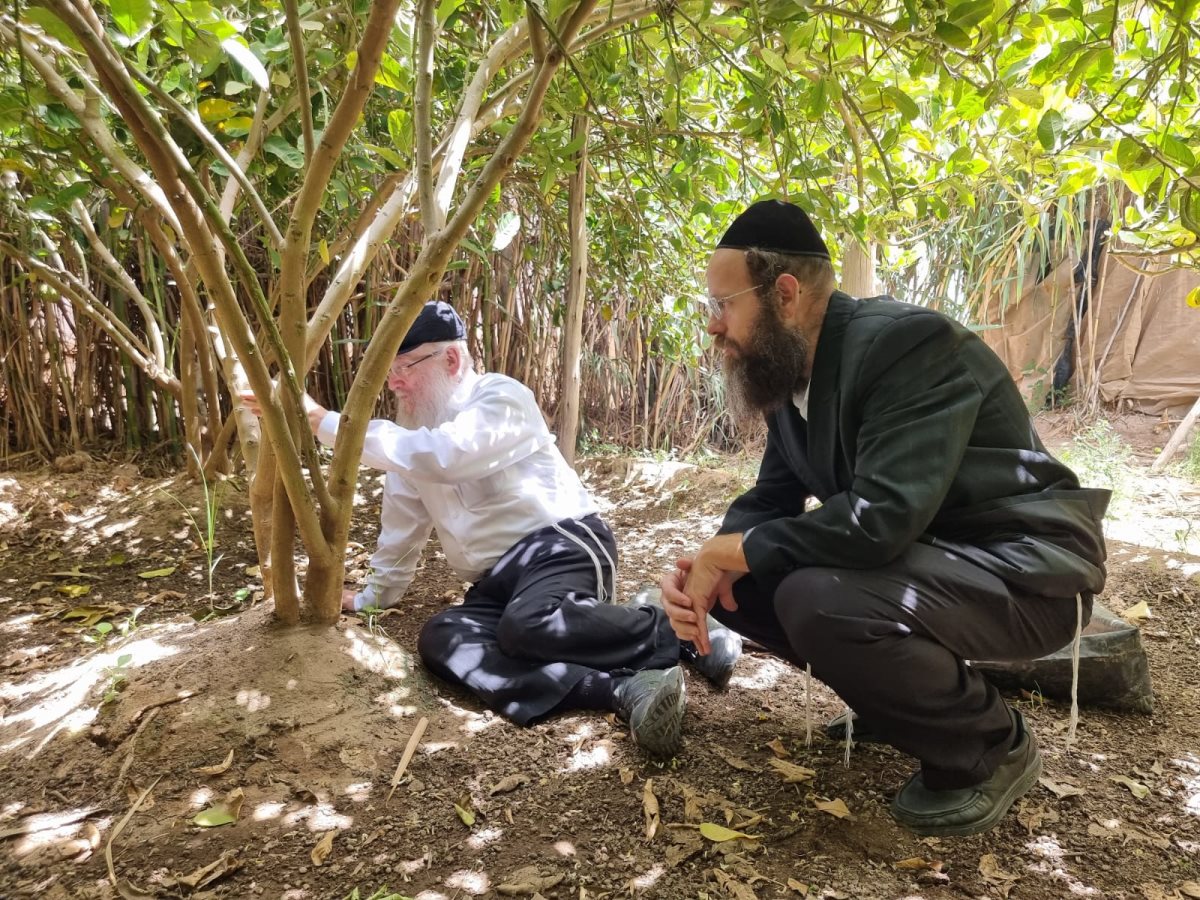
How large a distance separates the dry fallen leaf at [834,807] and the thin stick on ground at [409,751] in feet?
3.08

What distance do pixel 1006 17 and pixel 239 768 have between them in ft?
7.91

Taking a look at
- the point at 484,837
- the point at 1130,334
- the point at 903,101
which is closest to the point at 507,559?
the point at 484,837

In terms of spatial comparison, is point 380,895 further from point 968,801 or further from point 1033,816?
point 1033,816

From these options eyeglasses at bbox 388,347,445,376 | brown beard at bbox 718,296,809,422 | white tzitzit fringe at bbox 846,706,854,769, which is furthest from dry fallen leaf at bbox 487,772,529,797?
eyeglasses at bbox 388,347,445,376

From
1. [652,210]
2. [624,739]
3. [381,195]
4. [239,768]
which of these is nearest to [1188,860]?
[624,739]

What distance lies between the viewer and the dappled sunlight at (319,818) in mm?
1612

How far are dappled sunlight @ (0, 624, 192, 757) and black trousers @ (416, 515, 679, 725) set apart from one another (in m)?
0.74

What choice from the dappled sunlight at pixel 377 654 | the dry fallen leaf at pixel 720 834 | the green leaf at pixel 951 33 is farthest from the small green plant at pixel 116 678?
the green leaf at pixel 951 33

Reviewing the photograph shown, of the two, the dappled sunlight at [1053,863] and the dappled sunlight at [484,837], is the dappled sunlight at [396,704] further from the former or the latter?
the dappled sunlight at [1053,863]

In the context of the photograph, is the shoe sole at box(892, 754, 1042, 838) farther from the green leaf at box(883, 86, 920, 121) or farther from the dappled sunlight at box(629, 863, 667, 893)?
the green leaf at box(883, 86, 920, 121)

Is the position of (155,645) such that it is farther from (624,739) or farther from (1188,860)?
(1188,860)

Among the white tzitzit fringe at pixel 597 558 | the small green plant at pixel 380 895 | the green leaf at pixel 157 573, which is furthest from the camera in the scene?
the green leaf at pixel 157 573

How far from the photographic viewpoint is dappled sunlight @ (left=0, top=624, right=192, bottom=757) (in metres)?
1.88

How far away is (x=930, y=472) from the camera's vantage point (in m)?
1.55
